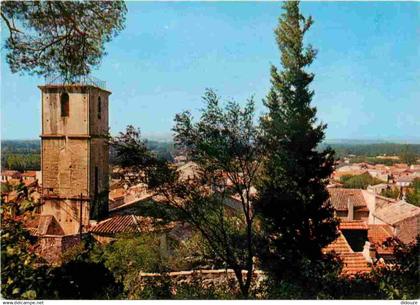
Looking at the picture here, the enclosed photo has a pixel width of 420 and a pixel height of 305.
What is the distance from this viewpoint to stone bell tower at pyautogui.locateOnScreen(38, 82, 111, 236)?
6.76 metres

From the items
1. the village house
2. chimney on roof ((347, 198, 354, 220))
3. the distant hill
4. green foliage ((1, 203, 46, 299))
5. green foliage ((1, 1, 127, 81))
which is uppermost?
green foliage ((1, 1, 127, 81))

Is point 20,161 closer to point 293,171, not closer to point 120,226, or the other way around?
point 120,226

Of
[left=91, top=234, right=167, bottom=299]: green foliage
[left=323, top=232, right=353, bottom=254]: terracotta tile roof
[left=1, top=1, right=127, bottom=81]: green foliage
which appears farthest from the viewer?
[left=323, top=232, right=353, bottom=254]: terracotta tile roof

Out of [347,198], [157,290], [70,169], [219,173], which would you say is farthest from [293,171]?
[347,198]

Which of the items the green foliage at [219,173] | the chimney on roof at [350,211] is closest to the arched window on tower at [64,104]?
the green foliage at [219,173]

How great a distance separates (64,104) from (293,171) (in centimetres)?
358

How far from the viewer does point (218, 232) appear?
4.55 metres

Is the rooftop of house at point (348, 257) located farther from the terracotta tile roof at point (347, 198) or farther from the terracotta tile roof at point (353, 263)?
the terracotta tile roof at point (347, 198)

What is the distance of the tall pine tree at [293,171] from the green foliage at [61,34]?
1.80 metres

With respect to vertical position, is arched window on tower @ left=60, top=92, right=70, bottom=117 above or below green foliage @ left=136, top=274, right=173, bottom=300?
above

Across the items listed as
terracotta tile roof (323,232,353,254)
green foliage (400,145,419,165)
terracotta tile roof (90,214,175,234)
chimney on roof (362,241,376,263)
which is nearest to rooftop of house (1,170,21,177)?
terracotta tile roof (90,214,175,234)

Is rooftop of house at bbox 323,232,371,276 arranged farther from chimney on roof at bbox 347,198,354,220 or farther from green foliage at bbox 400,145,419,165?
chimney on roof at bbox 347,198,354,220

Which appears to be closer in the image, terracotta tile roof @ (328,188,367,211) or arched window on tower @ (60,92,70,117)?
arched window on tower @ (60,92,70,117)

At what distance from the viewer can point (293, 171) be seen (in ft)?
16.8
